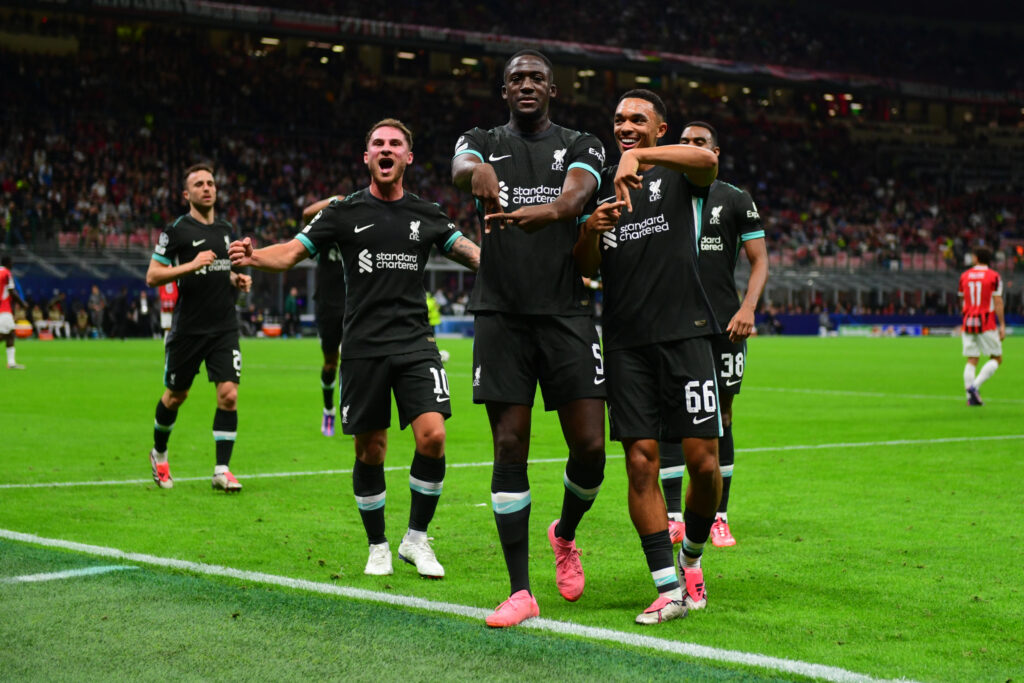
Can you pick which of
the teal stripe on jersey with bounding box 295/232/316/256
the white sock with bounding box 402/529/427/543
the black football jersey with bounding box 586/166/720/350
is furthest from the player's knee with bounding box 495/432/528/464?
the teal stripe on jersey with bounding box 295/232/316/256

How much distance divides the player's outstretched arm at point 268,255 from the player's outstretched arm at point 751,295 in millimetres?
2169

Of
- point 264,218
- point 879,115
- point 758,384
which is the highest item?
point 879,115

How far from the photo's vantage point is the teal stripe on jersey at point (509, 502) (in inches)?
203

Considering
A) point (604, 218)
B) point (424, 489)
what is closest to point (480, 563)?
point (424, 489)

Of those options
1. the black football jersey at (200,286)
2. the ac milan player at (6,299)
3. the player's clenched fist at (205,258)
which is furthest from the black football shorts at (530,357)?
the ac milan player at (6,299)

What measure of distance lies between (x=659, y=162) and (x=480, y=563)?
240 cm

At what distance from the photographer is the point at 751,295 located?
6.18 metres

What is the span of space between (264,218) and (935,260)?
31434 mm

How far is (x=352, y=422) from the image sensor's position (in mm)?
6070

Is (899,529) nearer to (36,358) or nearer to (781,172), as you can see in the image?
(36,358)

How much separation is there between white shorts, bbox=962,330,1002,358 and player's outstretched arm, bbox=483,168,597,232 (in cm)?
1331

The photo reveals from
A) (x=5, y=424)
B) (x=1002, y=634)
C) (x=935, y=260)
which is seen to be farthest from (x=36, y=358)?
(x=935, y=260)

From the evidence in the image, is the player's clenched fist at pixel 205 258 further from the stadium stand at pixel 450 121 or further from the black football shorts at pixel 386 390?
the stadium stand at pixel 450 121

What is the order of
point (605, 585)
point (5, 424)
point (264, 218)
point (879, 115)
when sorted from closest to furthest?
point (605, 585) → point (5, 424) → point (264, 218) → point (879, 115)
